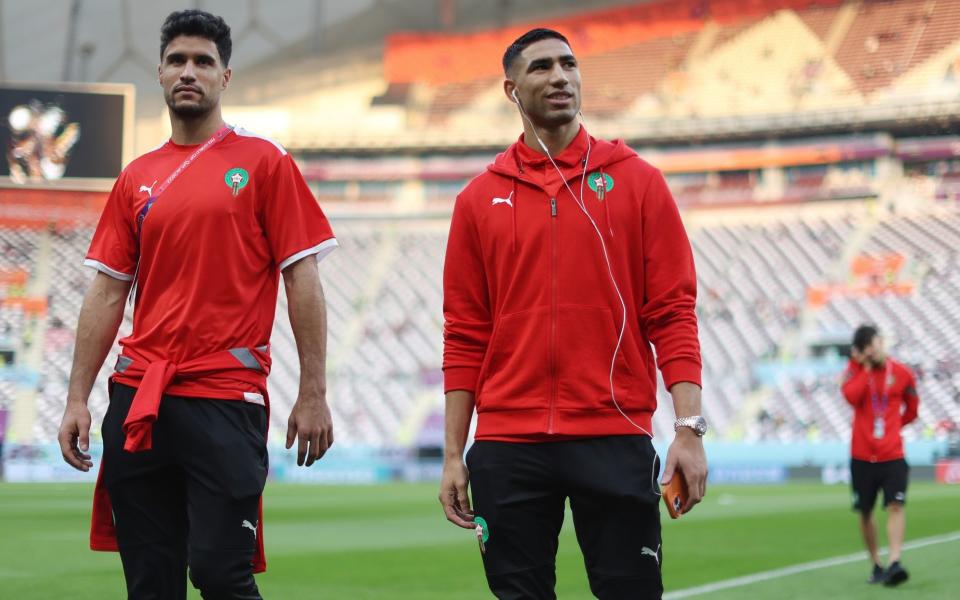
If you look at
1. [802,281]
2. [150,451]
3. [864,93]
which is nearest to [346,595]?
[150,451]

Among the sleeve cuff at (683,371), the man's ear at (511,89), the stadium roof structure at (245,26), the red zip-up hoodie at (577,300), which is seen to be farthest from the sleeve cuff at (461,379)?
the stadium roof structure at (245,26)

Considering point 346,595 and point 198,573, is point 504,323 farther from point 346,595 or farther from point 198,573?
point 346,595

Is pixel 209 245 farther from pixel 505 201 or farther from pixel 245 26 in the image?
pixel 245 26

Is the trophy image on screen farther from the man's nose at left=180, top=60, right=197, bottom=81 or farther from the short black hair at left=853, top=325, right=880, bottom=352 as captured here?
the man's nose at left=180, top=60, right=197, bottom=81

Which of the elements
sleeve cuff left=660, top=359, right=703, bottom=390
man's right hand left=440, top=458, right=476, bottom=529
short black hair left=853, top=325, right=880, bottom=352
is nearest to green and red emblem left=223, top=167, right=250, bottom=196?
man's right hand left=440, top=458, right=476, bottom=529

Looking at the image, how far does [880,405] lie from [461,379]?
587cm

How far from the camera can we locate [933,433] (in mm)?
26844

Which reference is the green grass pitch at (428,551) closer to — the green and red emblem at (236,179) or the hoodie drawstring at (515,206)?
the green and red emblem at (236,179)

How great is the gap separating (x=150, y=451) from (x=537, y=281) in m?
1.08

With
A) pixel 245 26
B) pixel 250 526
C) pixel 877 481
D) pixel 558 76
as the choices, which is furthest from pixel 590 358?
pixel 245 26

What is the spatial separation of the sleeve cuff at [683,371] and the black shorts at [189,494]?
107 centimetres

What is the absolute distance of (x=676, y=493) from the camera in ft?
9.64

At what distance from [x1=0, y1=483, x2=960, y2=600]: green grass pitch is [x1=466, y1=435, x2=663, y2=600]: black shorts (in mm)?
4869

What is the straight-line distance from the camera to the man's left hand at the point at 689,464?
2.95 meters
